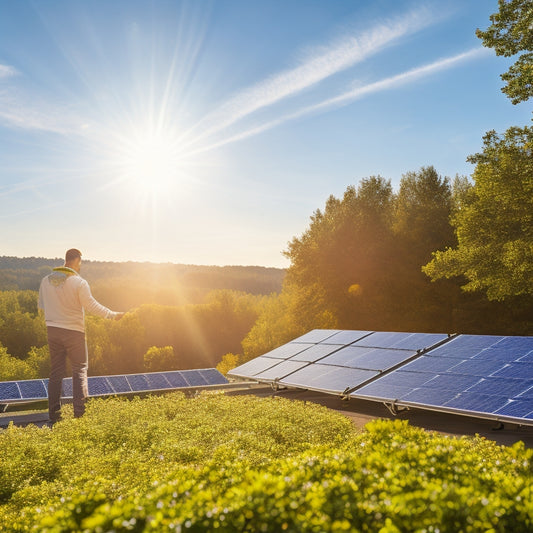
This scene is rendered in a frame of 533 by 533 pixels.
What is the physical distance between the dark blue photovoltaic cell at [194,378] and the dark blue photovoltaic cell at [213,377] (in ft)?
0.40

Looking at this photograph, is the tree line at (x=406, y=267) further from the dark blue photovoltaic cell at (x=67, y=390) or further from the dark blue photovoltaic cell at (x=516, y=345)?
the dark blue photovoltaic cell at (x=67, y=390)

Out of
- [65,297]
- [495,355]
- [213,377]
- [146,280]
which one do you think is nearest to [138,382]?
[213,377]

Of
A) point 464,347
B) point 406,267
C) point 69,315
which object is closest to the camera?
point 69,315

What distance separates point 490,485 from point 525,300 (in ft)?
108

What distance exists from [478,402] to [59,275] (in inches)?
314

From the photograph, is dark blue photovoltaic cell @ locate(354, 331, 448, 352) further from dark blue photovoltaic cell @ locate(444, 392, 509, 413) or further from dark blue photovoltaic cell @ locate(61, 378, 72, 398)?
dark blue photovoltaic cell @ locate(61, 378, 72, 398)

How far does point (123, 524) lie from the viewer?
2980 millimetres

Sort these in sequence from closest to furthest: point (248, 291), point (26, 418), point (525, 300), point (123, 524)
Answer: point (123, 524) → point (26, 418) → point (525, 300) → point (248, 291)

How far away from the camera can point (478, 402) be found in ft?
27.2

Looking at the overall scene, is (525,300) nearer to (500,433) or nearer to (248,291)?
(500,433)

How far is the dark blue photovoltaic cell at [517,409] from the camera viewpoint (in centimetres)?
745

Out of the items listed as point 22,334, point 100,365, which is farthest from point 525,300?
point 22,334

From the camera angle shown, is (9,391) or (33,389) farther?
(33,389)

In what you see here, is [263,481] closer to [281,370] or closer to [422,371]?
[422,371]
